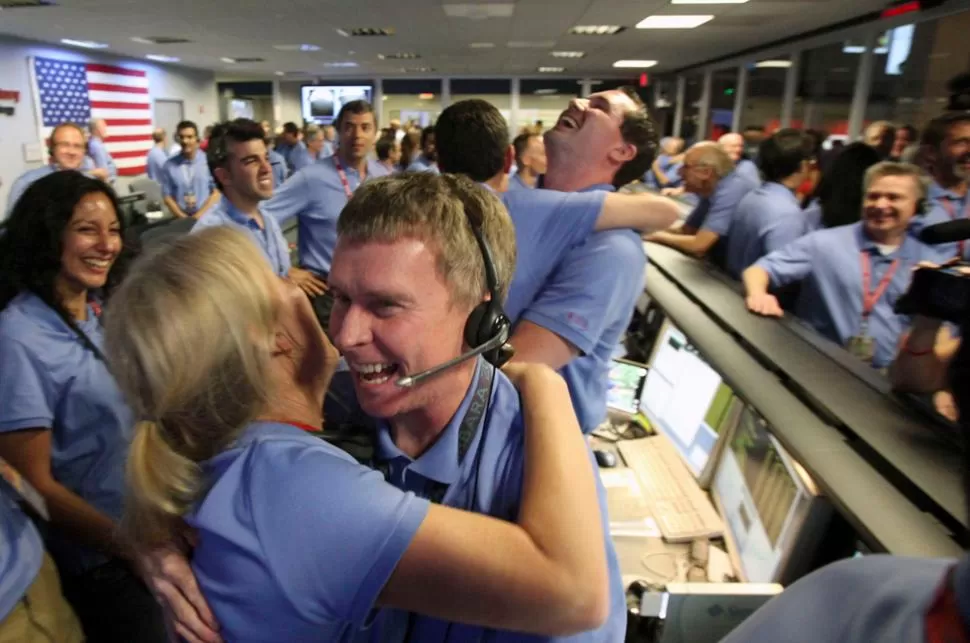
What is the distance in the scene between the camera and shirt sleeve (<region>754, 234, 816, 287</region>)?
253 cm

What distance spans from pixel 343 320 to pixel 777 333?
5.19ft

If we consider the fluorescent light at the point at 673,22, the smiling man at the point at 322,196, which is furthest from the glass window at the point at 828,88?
the smiling man at the point at 322,196

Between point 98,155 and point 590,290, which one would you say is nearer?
point 590,290

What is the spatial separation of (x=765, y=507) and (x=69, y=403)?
1.66 m

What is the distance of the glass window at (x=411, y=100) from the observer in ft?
58.3

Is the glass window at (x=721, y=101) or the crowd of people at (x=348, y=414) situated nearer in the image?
the crowd of people at (x=348, y=414)

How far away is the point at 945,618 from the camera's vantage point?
39 centimetres

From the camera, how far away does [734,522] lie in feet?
5.26

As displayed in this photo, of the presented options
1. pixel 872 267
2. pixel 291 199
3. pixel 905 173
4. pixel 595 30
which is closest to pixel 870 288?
pixel 872 267

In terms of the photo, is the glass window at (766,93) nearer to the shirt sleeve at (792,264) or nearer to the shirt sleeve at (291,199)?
the shirt sleeve at (792,264)

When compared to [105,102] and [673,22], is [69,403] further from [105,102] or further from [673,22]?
[105,102]

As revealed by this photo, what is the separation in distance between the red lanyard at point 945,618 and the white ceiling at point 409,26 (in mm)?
7070

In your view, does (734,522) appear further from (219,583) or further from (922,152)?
(922,152)

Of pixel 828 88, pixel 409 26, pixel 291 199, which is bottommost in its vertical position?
pixel 291 199
